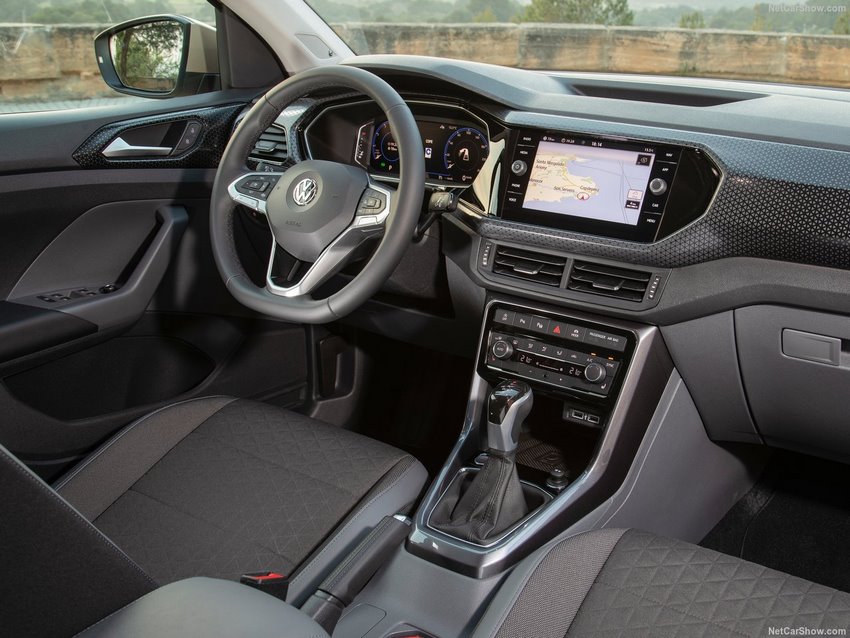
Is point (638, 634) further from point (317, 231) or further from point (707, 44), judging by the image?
point (707, 44)

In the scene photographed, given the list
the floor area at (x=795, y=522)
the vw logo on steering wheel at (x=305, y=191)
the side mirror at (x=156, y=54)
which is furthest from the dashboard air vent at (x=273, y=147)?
the floor area at (x=795, y=522)

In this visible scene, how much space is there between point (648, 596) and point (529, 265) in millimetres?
779

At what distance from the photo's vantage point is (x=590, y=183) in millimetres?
1667

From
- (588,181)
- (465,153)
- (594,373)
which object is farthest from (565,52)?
(594,373)

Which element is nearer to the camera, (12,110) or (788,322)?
(788,322)

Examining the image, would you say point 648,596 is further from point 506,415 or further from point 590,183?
point 590,183

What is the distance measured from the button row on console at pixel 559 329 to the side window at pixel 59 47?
1199 millimetres

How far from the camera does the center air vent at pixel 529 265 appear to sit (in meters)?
1.75

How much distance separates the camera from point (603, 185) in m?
1.65

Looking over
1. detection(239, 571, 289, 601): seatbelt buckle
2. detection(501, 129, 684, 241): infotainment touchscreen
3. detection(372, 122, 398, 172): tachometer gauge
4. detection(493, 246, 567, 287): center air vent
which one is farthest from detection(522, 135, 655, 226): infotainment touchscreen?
detection(239, 571, 289, 601): seatbelt buckle

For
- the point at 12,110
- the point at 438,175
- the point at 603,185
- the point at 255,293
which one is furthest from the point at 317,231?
the point at 12,110

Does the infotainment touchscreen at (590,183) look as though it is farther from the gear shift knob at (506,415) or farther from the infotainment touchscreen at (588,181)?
the gear shift knob at (506,415)

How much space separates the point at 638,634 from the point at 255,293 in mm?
868

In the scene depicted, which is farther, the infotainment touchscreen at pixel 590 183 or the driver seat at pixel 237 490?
the infotainment touchscreen at pixel 590 183
